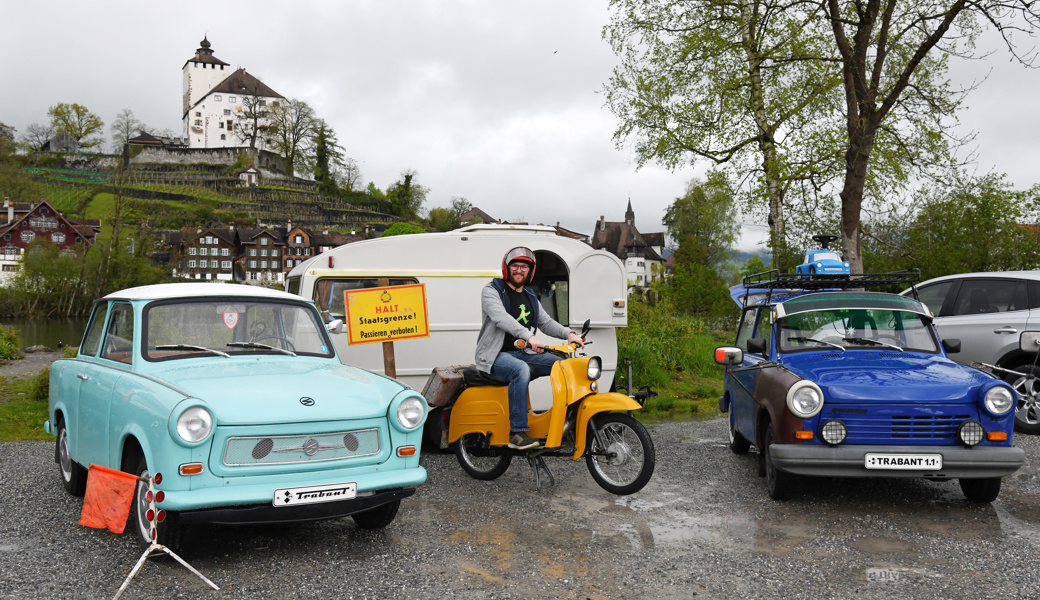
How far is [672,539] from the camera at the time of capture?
5875 millimetres

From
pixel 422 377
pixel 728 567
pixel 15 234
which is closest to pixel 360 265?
pixel 422 377

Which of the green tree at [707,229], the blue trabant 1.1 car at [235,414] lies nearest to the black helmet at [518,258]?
the blue trabant 1.1 car at [235,414]

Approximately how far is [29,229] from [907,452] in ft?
334

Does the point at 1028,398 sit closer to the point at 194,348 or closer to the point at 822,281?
the point at 822,281

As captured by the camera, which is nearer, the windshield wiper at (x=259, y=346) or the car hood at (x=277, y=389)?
the car hood at (x=277, y=389)

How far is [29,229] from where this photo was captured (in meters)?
90.4

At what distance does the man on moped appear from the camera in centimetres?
719

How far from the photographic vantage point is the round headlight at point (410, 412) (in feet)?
18.3

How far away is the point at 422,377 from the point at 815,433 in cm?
524

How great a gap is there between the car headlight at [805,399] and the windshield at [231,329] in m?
3.75

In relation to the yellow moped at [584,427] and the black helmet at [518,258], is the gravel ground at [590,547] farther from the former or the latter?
the black helmet at [518,258]

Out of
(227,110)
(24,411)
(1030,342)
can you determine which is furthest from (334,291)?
(227,110)

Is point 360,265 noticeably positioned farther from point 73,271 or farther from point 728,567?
point 73,271

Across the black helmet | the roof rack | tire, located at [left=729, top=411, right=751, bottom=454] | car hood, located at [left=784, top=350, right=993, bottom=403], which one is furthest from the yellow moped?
tire, located at [left=729, top=411, right=751, bottom=454]
